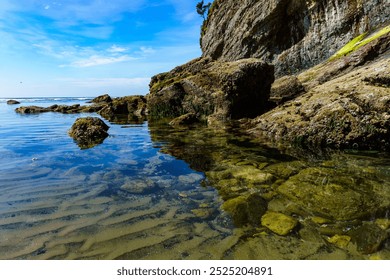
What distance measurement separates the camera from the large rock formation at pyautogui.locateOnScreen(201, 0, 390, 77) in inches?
1578

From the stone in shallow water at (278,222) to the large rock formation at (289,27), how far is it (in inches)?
1672

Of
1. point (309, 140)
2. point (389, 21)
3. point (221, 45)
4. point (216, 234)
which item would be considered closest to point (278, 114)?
point (309, 140)

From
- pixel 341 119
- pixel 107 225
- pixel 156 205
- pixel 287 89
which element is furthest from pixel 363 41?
pixel 107 225

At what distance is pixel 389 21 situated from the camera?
35000 millimetres

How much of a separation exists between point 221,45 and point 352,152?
5890 cm

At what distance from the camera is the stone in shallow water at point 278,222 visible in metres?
4.66

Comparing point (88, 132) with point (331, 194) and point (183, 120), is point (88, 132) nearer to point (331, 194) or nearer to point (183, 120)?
point (183, 120)

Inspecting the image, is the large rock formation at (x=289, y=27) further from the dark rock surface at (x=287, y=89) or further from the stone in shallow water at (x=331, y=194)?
the stone in shallow water at (x=331, y=194)

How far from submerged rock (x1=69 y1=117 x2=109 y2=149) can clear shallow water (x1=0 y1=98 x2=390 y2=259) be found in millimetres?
2660

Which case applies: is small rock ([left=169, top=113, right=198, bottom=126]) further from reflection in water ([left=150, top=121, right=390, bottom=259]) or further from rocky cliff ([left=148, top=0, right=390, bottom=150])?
reflection in water ([left=150, top=121, right=390, bottom=259])

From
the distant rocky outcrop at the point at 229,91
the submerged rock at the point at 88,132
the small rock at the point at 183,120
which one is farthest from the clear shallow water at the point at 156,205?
the small rock at the point at 183,120

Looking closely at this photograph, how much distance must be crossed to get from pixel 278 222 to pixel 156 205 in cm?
256

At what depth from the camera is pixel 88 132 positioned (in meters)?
14.6
